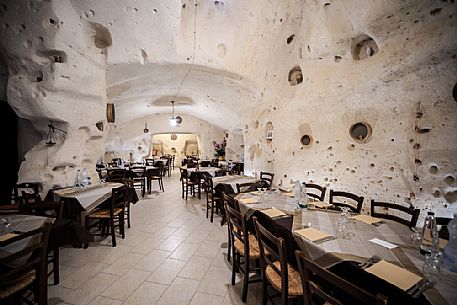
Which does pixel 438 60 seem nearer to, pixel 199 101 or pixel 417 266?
pixel 417 266

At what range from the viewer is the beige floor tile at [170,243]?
117 inches

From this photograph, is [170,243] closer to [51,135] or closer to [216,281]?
[216,281]

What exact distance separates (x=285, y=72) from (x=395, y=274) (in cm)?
376

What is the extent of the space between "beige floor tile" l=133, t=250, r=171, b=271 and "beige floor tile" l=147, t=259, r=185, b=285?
0.25 ft

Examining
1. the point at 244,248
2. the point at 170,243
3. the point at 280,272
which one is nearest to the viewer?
the point at 280,272

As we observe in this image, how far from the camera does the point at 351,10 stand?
2.71 meters

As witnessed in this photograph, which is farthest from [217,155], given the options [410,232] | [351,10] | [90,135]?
[410,232]

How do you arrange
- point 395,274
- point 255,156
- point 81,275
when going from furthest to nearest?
point 255,156, point 81,275, point 395,274

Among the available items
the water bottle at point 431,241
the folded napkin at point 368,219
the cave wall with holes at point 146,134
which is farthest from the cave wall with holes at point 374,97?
the cave wall with holes at point 146,134

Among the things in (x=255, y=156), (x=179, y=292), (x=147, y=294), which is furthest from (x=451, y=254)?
(x=255, y=156)

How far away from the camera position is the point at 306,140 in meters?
3.80

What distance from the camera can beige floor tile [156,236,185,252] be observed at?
2.97m

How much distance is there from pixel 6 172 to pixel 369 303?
240 inches

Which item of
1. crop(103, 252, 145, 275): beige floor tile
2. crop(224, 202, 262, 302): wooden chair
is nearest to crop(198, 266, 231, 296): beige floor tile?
crop(224, 202, 262, 302): wooden chair
